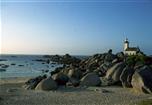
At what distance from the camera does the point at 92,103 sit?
60.1 ft

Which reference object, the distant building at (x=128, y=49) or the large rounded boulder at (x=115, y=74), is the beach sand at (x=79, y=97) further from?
the distant building at (x=128, y=49)

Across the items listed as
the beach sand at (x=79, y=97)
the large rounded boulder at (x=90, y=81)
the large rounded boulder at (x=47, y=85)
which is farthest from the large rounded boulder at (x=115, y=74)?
the large rounded boulder at (x=47, y=85)

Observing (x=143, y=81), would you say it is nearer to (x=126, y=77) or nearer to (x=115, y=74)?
(x=126, y=77)

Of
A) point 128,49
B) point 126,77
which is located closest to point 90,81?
point 126,77

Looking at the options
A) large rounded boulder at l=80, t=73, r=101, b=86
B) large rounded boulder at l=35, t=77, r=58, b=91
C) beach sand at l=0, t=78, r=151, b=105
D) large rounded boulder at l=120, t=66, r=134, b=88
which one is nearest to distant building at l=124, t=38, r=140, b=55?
large rounded boulder at l=80, t=73, r=101, b=86

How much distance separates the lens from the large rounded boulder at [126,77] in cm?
2516

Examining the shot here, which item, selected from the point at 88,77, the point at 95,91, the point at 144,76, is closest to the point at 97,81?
the point at 88,77

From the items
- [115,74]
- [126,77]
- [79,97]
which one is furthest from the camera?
[115,74]

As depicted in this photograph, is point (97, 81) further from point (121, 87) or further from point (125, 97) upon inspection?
point (125, 97)

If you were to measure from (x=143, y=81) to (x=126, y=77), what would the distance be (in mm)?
3510

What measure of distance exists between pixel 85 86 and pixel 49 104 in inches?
311

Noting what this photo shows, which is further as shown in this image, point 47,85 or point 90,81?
point 90,81

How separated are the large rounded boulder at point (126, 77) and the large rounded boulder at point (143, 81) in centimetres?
193

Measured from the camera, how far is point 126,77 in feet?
84.0
